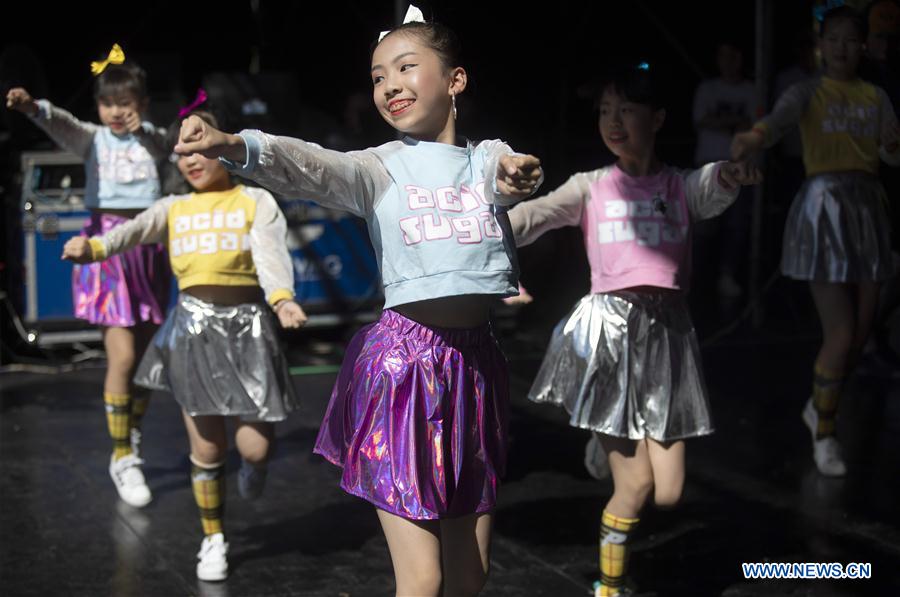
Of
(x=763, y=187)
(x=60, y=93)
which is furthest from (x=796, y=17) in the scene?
(x=60, y=93)

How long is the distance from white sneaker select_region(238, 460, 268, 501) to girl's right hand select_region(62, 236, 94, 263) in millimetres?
927

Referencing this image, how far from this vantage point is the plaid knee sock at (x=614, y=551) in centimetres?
373

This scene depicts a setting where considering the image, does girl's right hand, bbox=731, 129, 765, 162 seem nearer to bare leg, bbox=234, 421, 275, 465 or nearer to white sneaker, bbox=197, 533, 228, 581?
bare leg, bbox=234, 421, 275, 465

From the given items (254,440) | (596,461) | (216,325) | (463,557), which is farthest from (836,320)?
(463,557)

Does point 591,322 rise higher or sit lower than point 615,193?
lower

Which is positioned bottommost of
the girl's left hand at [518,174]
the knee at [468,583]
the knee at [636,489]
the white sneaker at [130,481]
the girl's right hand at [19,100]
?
the white sneaker at [130,481]

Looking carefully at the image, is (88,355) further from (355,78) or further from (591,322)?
(591,322)

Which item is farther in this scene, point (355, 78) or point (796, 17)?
point (796, 17)

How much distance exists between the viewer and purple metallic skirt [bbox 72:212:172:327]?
510cm

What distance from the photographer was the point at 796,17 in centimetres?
1121

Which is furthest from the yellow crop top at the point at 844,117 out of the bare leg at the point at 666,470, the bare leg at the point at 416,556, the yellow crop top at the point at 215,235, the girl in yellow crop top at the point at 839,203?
the bare leg at the point at 416,556

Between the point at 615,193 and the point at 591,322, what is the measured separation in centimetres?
41

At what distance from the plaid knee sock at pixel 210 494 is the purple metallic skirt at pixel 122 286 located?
3.79ft

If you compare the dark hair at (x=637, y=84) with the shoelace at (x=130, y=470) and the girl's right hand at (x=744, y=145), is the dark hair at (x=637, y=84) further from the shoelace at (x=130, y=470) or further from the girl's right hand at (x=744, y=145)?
the shoelace at (x=130, y=470)
